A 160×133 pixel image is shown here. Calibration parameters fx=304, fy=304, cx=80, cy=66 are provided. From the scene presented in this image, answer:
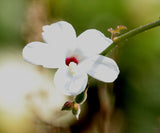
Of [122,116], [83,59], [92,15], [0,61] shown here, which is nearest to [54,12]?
[92,15]

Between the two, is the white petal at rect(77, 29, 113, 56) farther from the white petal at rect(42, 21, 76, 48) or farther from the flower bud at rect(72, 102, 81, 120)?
the flower bud at rect(72, 102, 81, 120)

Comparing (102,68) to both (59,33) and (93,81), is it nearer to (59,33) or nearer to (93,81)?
(59,33)

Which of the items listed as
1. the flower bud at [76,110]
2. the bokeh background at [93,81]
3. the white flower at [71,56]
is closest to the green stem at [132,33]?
the white flower at [71,56]

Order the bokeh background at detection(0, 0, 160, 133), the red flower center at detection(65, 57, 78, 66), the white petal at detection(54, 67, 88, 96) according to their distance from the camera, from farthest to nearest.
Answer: the bokeh background at detection(0, 0, 160, 133), the red flower center at detection(65, 57, 78, 66), the white petal at detection(54, 67, 88, 96)

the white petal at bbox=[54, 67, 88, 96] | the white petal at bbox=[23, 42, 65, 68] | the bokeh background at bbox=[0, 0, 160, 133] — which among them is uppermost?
the white petal at bbox=[23, 42, 65, 68]

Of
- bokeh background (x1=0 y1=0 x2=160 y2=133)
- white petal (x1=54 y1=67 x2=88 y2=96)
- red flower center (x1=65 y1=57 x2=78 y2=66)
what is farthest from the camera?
bokeh background (x1=0 y1=0 x2=160 y2=133)

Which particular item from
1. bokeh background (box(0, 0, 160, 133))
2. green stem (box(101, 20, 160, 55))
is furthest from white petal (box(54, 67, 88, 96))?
bokeh background (box(0, 0, 160, 133))

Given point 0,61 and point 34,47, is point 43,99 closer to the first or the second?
point 0,61
